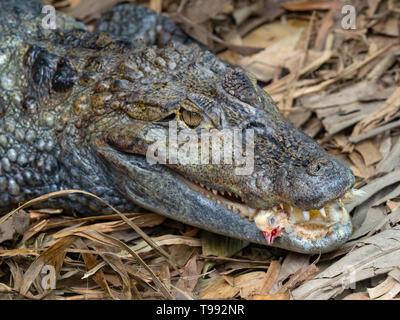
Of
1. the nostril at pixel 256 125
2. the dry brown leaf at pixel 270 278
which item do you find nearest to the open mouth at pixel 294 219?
the dry brown leaf at pixel 270 278

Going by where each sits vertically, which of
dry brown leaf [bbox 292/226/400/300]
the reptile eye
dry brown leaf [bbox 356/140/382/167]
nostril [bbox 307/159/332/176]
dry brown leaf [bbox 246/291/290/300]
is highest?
dry brown leaf [bbox 356/140/382/167]

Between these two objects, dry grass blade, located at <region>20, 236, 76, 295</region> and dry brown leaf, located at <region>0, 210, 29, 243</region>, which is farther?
dry brown leaf, located at <region>0, 210, 29, 243</region>

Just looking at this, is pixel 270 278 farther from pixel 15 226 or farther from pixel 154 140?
pixel 15 226

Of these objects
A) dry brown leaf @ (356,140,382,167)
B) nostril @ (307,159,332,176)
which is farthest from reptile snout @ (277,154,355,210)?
dry brown leaf @ (356,140,382,167)

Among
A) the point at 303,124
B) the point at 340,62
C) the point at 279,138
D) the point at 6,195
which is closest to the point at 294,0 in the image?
the point at 340,62

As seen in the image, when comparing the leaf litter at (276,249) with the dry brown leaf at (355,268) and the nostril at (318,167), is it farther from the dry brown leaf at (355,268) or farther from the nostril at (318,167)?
the nostril at (318,167)

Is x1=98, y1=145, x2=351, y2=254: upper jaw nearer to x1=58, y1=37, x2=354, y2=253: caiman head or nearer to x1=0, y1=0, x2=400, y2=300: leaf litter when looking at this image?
x1=58, y1=37, x2=354, y2=253: caiman head

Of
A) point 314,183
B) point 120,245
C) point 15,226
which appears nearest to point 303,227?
point 314,183
